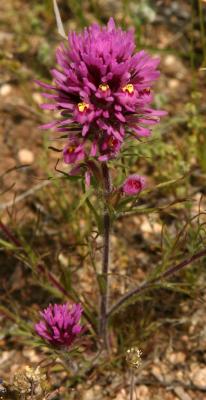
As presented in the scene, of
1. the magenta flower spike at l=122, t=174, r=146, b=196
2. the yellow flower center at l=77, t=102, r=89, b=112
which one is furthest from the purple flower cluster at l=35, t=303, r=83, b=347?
the yellow flower center at l=77, t=102, r=89, b=112

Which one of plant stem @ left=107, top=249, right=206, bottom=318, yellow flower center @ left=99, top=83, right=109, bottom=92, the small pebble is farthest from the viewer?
the small pebble

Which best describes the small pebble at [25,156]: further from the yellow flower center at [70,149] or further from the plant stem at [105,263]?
the yellow flower center at [70,149]

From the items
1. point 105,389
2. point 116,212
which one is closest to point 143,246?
point 105,389

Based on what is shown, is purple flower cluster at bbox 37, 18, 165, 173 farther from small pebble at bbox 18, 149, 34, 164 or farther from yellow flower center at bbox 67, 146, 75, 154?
small pebble at bbox 18, 149, 34, 164

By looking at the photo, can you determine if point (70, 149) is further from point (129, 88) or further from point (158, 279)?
point (158, 279)

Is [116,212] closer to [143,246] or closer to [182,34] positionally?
[143,246]

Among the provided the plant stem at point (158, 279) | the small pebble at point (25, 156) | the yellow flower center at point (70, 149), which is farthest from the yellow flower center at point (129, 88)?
the small pebble at point (25, 156)
